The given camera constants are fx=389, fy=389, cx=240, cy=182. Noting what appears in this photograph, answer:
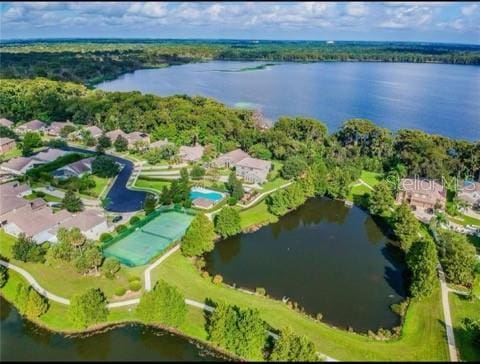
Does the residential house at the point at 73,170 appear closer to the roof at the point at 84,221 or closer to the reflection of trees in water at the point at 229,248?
the roof at the point at 84,221

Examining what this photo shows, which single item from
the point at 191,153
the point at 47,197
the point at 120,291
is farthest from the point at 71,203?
the point at 191,153

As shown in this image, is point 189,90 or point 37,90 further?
point 189,90

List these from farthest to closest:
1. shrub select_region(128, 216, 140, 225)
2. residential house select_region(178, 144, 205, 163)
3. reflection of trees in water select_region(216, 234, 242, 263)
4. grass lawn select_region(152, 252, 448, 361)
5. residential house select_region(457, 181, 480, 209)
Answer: residential house select_region(178, 144, 205, 163) < residential house select_region(457, 181, 480, 209) < shrub select_region(128, 216, 140, 225) < reflection of trees in water select_region(216, 234, 242, 263) < grass lawn select_region(152, 252, 448, 361)

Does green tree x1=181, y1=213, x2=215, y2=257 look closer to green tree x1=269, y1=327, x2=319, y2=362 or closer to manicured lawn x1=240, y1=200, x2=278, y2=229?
manicured lawn x1=240, y1=200, x2=278, y2=229

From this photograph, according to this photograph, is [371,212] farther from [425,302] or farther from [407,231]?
[425,302]

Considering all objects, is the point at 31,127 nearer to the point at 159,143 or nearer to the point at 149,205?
the point at 159,143

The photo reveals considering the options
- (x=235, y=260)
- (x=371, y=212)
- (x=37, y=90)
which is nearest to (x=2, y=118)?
(x=37, y=90)

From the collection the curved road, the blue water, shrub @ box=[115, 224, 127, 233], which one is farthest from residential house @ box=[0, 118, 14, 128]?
shrub @ box=[115, 224, 127, 233]

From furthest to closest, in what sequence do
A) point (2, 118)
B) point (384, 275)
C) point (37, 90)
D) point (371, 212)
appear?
point (37, 90) → point (2, 118) → point (371, 212) → point (384, 275)
